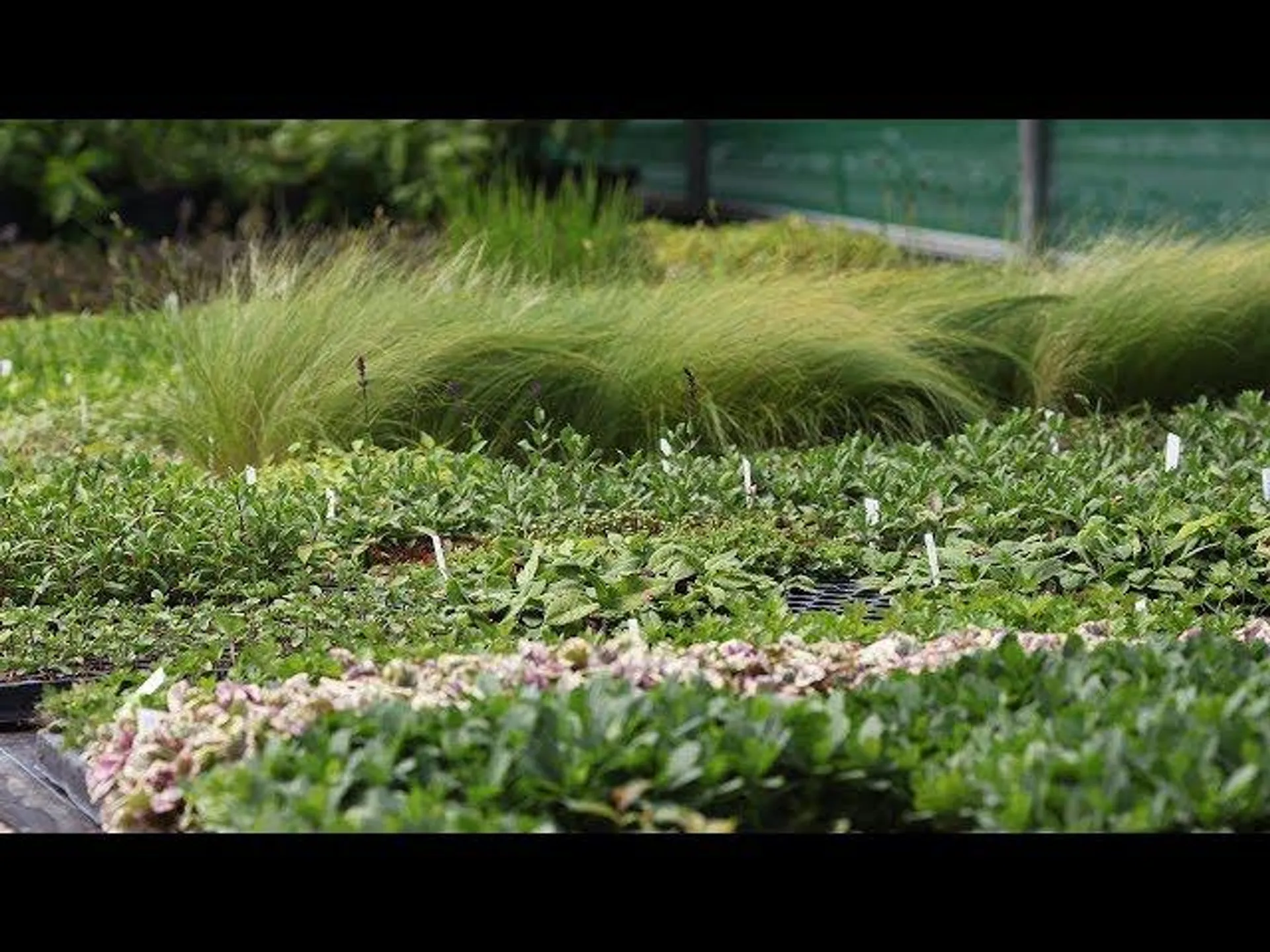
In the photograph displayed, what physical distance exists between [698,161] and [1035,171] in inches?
203

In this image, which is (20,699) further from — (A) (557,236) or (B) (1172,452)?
(A) (557,236)

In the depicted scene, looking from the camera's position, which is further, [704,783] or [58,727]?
[58,727]

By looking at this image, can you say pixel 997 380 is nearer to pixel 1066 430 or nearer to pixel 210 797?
pixel 1066 430

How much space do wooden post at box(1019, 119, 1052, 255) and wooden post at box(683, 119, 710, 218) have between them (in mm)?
4956

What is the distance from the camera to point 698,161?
1791 centimetres

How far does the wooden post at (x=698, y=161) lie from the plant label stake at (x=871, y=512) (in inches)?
454

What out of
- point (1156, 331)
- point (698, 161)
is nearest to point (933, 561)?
point (1156, 331)

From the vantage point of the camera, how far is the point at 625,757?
3814mm

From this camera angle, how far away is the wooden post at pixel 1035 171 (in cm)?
1305

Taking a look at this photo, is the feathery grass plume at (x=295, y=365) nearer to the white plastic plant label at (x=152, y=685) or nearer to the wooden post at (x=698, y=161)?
the white plastic plant label at (x=152, y=685)

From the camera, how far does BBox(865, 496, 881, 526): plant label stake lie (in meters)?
6.44

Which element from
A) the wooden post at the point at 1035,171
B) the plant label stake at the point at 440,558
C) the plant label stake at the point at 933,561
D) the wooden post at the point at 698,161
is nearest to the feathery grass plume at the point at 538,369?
the plant label stake at the point at 440,558
